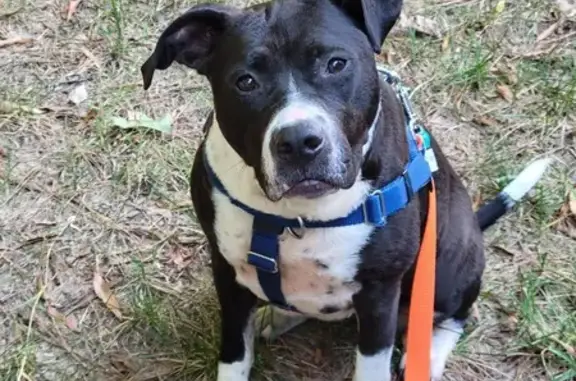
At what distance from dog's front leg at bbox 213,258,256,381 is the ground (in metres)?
0.17

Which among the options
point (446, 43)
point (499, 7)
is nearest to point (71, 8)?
point (446, 43)

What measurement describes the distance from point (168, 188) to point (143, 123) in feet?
1.12

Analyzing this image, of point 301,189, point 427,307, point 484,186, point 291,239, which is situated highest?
point 301,189

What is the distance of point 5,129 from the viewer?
4.36 meters

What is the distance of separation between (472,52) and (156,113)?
1.35 m

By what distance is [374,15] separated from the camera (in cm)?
275

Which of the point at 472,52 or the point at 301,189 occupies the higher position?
the point at 301,189

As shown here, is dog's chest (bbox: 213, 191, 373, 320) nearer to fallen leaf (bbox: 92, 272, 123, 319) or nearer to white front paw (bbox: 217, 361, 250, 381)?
white front paw (bbox: 217, 361, 250, 381)

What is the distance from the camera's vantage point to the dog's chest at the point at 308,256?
289 centimetres

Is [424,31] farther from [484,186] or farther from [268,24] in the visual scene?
[268,24]

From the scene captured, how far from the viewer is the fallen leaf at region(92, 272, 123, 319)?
3.74 meters

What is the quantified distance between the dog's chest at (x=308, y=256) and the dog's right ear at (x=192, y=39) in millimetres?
370

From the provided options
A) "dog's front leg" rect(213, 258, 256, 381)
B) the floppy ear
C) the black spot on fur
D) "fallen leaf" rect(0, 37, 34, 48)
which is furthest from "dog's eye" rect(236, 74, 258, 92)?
"fallen leaf" rect(0, 37, 34, 48)

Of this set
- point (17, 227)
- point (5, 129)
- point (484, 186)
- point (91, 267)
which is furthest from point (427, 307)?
point (5, 129)
